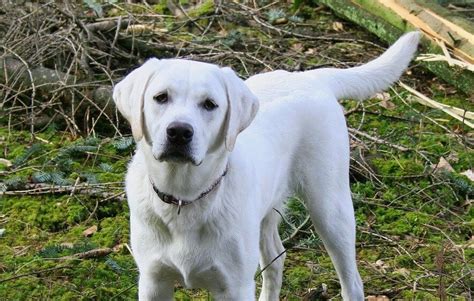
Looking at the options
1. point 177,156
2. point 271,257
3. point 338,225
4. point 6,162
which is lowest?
point 6,162

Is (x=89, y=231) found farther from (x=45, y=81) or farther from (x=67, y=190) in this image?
(x=45, y=81)

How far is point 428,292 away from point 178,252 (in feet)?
5.78

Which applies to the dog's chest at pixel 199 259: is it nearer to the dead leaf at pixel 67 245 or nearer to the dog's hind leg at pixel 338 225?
the dog's hind leg at pixel 338 225

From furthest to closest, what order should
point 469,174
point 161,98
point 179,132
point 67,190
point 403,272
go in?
1. point 469,174
2. point 67,190
3. point 403,272
4. point 161,98
5. point 179,132

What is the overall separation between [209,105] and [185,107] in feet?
0.42

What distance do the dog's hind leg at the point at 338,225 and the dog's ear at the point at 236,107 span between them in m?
0.90

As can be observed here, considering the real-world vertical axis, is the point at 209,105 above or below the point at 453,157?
above

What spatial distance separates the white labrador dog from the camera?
3.41 metres

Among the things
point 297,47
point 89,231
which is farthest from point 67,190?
point 297,47

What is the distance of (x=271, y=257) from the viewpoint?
4707 millimetres

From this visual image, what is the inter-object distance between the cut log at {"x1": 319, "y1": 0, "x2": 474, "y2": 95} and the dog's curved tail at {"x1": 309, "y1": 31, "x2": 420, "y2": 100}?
281cm

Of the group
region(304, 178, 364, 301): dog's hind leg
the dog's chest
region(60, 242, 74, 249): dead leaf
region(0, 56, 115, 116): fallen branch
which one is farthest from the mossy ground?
the dog's chest

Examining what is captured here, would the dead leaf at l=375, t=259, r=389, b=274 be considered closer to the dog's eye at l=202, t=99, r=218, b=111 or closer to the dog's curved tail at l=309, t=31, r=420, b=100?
the dog's curved tail at l=309, t=31, r=420, b=100

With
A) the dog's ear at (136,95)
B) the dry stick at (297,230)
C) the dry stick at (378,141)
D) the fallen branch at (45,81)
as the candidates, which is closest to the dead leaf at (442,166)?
the dry stick at (378,141)
